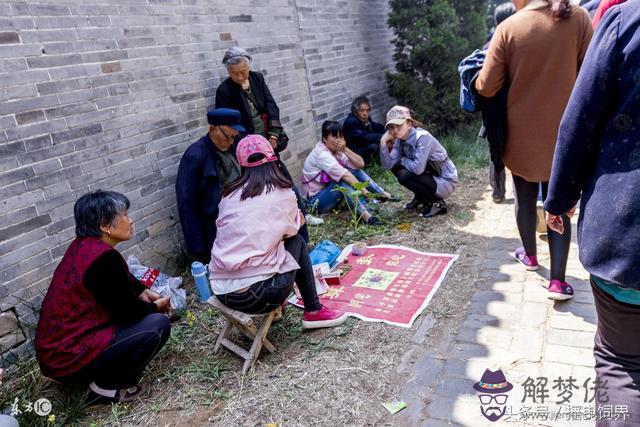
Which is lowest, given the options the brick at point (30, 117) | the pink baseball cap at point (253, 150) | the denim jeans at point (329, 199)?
the denim jeans at point (329, 199)

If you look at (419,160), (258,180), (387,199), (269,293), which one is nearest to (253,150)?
(258,180)

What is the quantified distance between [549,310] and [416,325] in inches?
33.0

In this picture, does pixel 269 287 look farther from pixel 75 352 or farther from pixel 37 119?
pixel 37 119

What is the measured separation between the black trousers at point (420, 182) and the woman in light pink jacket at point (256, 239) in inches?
83.1

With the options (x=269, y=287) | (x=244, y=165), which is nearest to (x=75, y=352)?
(x=269, y=287)

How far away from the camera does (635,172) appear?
1301 millimetres

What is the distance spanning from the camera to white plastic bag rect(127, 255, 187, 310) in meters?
3.36

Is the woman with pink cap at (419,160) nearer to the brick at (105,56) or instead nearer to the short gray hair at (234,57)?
the short gray hair at (234,57)

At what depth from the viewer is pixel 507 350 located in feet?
8.63

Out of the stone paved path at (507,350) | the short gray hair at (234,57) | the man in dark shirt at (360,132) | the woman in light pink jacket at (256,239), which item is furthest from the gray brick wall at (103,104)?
the stone paved path at (507,350)

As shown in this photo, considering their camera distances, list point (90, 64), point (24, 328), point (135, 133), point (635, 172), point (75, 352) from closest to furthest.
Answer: point (635, 172) → point (75, 352) → point (24, 328) → point (90, 64) → point (135, 133)

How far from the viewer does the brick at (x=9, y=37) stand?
112 inches

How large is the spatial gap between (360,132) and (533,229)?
135 inches

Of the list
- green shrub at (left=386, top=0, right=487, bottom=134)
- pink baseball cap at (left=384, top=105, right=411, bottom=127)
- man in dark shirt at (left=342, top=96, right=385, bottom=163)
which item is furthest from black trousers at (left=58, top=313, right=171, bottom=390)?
green shrub at (left=386, top=0, right=487, bottom=134)
